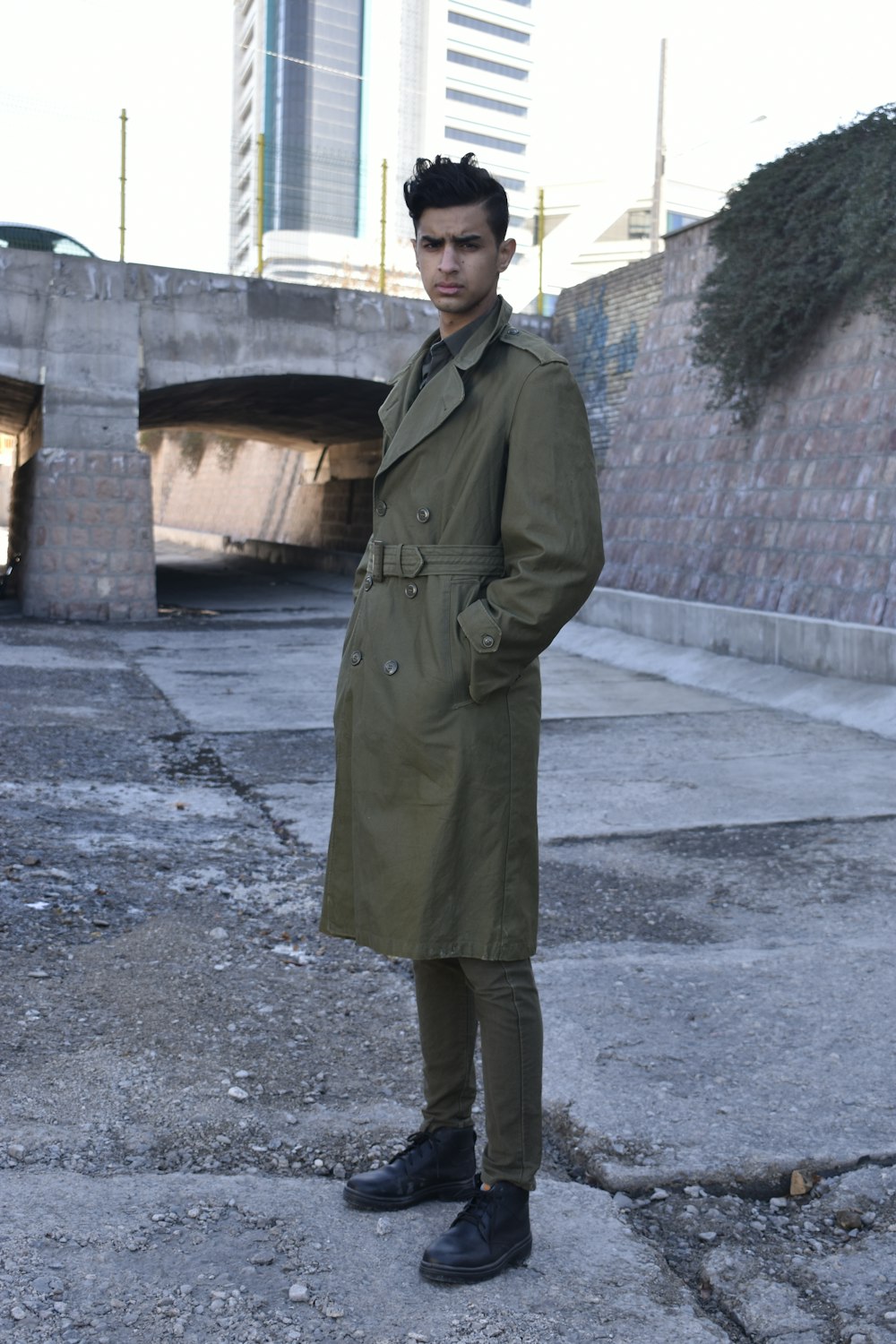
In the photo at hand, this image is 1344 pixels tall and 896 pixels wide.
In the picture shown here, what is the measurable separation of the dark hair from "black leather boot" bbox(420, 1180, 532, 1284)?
1803 mm

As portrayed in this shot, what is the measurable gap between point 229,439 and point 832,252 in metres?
24.7

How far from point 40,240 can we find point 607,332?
7518 millimetres

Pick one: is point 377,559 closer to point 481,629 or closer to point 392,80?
point 481,629

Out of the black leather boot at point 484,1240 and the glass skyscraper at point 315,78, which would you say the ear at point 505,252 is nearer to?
the black leather boot at point 484,1240

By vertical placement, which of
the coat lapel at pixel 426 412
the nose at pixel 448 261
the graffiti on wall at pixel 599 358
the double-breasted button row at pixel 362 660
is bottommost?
the double-breasted button row at pixel 362 660

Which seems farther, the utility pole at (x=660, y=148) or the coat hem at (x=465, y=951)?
the utility pole at (x=660, y=148)

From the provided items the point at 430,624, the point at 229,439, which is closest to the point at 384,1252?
the point at 430,624

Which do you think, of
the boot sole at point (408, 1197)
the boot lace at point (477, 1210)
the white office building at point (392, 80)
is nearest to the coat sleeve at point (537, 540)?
the boot lace at point (477, 1210)

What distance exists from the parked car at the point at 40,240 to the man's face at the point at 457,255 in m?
15.6

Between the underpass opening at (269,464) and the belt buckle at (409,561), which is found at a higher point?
the underpass opening at (269,464)

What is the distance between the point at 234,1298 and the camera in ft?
7.20

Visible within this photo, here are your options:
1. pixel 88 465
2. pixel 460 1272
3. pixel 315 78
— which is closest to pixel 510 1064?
pixel 460 1272

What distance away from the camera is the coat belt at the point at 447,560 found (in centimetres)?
235

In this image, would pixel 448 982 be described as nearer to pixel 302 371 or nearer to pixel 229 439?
pixel 302 371
